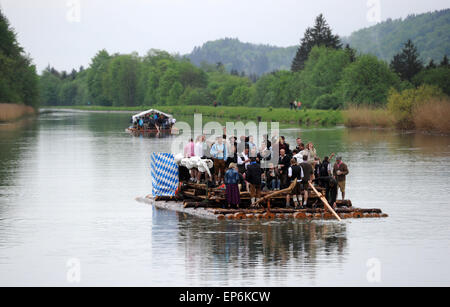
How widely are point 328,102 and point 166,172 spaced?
9067 cm

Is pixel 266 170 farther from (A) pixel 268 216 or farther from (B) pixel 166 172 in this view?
(B) pixel 166 172

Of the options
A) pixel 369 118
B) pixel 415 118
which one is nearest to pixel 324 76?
pixel 369 118

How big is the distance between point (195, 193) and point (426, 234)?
8.59 m

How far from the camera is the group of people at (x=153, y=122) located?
285 feet

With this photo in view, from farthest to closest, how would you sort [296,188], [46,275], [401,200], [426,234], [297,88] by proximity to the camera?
1. [297,88]
2. [401,200]
3. [296,188]
4. [426,234]
5. [46,275]

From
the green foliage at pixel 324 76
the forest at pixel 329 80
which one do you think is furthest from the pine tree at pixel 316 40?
the green foliage at pixel 324 76

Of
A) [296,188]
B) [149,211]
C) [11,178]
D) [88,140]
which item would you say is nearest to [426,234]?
[296,188]

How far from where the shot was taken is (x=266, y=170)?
27281 millimetres

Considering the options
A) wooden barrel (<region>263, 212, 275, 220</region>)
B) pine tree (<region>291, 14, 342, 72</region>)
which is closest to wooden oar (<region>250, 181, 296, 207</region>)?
wooden barrel (<region>263, 212, 275, 220</region>)

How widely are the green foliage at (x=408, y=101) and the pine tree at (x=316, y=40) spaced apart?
7146cm

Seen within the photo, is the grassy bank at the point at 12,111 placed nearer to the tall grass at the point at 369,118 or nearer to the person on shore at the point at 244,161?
the tall grass at the point at 369,118

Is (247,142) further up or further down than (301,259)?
further up

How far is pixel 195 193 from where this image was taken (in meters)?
27.7
